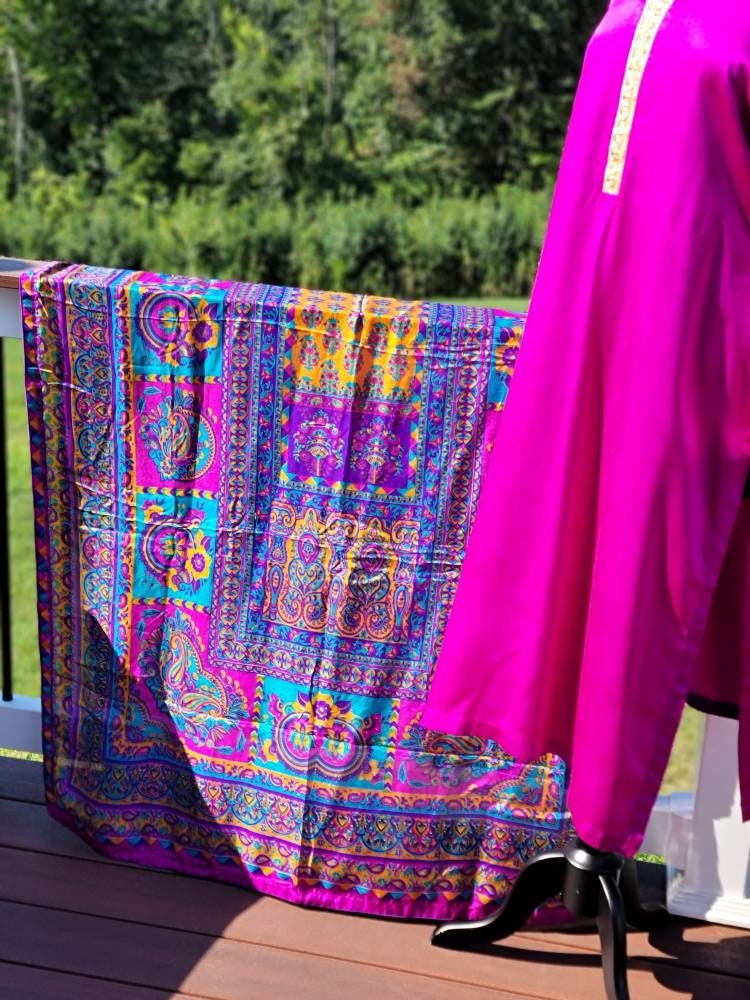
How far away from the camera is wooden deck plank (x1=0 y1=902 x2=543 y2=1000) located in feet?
6.38

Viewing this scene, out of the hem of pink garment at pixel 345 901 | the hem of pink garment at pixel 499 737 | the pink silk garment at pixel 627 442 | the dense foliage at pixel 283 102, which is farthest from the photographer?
the dense foliage at pixel 283 102

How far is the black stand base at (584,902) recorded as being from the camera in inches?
73.0

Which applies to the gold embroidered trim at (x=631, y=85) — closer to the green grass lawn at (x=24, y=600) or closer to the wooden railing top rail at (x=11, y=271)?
the wooden railing top rail at (x=11, y=271)

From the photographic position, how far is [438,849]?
84.7 inches

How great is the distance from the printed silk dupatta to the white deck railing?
0.24 metres

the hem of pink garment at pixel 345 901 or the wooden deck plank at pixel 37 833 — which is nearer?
the hem of pink garment at pixel 345 901

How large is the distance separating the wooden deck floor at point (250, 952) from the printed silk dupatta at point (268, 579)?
0.07m

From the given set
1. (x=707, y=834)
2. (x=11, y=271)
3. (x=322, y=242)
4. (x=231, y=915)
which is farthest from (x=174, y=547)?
(x=322, y=242)

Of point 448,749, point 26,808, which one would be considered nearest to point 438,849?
point 448,749

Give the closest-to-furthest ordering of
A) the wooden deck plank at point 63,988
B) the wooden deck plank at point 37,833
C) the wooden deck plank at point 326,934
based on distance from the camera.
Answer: the wooden deck plank at point 63,988, the wooden deck plank at point 326,934, the wooden deck plank at point 37,833

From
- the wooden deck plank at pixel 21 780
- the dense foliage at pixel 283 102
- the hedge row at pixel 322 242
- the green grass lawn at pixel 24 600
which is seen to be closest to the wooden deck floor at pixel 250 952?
the wooden deck plank at pixel 21 780

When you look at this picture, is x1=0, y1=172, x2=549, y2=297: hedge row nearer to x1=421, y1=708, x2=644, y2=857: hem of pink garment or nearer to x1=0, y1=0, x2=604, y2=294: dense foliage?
x1=0, y1=0, x2=604, y2=294: dense foliage

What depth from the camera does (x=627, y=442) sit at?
5.23ft

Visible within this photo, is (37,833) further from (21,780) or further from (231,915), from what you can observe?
(231,915)
